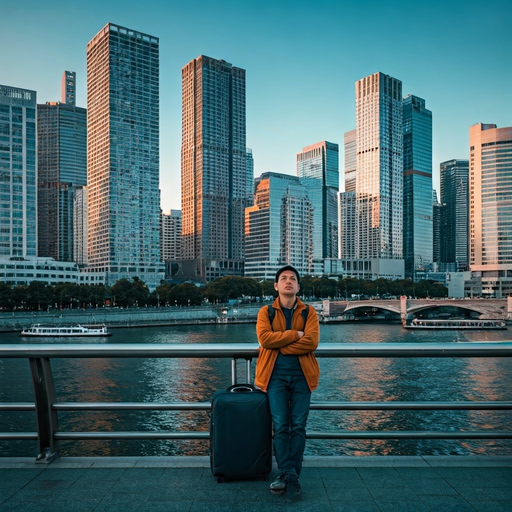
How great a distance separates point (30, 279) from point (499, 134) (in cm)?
14800

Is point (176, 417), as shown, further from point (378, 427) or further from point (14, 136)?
point (14, 136)

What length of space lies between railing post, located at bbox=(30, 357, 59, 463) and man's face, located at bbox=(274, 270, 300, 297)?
244cm

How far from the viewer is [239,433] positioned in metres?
4.91

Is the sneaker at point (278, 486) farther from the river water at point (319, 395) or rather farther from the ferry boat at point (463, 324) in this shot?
the ferry boat at point (463, 324)

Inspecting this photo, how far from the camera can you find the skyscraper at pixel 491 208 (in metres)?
172

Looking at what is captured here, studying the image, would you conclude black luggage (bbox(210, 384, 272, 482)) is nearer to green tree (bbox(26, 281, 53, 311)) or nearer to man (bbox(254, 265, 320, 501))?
man (bbox(254, 265, 320, 501))

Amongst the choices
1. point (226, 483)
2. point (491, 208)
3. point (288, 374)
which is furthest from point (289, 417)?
point (491, 208)

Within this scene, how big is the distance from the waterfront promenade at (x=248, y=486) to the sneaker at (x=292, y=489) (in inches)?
2.5

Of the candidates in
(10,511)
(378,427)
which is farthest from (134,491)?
(378,427)

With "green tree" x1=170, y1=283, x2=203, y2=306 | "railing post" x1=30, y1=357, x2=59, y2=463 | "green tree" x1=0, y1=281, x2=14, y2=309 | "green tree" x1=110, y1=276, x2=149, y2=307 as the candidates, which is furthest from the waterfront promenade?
"green tree" x1=170, y1=283, x2=203, y2=306

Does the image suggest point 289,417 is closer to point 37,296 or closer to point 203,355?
point 203,355

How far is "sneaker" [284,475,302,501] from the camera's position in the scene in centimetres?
465

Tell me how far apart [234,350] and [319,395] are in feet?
90.8

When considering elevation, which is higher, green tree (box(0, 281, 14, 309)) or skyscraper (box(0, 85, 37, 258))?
skyscraper (box(0, 85, 37, 258))
